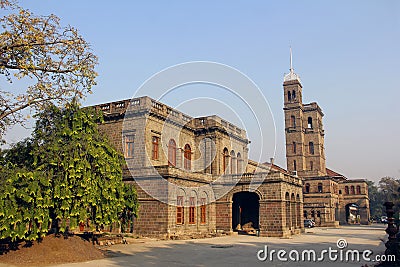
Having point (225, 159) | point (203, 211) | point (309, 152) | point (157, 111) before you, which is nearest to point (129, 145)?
point (157, 111)

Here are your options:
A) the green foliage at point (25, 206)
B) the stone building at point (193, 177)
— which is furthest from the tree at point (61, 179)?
the stone building at point (193, 177)

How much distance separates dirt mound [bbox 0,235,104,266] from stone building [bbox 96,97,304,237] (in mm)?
8058

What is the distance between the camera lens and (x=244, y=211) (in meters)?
30.8

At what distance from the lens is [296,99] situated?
193 feet

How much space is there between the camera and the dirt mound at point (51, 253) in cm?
1292

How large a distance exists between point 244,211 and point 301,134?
1200 inches

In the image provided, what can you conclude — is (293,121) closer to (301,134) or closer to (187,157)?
(301,134)

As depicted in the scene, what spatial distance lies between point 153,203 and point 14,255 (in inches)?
391

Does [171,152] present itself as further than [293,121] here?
No

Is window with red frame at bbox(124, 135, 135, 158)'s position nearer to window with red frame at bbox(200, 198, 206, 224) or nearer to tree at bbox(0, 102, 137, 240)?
window with red frame at bbox(200, 198, 206, 224)

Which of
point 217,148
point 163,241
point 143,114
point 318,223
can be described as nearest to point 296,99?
point 318,223

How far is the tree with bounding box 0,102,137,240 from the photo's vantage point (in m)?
12.8

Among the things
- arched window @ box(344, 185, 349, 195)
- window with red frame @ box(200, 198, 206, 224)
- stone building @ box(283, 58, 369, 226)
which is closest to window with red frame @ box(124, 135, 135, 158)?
window with red frame @ box(200, 198, 206, 224)

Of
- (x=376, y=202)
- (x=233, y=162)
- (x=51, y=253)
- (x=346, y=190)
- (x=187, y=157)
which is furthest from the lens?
(x=376, y=202)
